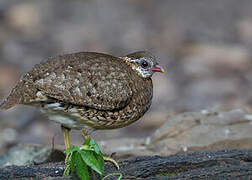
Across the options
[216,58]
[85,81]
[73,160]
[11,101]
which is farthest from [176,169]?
[216,58]

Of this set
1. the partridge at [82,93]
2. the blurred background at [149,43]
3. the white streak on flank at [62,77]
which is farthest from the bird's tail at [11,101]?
the blurred background at [149,43]

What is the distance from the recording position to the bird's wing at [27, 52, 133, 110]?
20.8 feet

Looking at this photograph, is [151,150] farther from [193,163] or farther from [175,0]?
[175,0]

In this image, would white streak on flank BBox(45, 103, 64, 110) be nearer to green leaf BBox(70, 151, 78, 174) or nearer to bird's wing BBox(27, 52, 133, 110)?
bird's wing BBox(27, 52, 133, 110)

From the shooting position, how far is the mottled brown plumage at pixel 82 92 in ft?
20.8

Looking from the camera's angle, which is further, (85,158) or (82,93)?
(82,93)

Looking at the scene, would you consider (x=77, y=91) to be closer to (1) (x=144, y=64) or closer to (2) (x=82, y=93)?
(2) (x=82, y=93)

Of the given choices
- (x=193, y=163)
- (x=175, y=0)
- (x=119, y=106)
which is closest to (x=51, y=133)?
(x=119, y=106)

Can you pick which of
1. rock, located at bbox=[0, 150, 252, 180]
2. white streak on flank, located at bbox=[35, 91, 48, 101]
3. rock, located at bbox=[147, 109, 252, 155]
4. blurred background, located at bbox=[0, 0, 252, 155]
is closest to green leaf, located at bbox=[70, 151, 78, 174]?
rock, located at bbox=[0, 150, 252, 180]

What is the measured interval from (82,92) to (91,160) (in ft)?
4.46

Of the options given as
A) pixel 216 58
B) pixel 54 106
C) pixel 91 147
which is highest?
pixel 216 58

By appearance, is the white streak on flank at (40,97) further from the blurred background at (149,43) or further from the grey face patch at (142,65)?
the blurred background at (149,43)

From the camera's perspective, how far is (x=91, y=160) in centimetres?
519

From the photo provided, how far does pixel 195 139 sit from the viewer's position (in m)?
8.51
